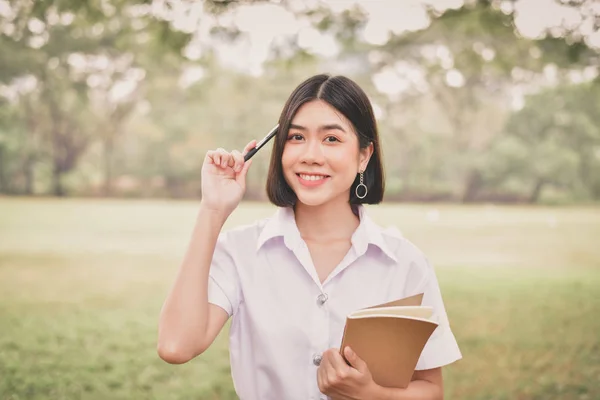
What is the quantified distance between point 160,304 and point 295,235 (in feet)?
18.2

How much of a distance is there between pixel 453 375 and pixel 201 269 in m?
3.36

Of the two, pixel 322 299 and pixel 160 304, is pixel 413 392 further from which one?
pixel 160 304

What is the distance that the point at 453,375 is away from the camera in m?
4.45

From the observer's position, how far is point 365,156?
1736mm

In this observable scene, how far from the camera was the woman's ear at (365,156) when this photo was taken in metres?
1.72

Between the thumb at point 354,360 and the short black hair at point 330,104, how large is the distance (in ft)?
1.52

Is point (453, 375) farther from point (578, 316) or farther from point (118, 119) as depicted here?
point (118, 119)

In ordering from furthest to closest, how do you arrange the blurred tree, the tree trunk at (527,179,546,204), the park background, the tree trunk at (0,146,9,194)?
1. the tree trunk at (527,179,546,204)
2. the tree trunk at (0,146,9,194)
3. the blurred tree
4. the park background

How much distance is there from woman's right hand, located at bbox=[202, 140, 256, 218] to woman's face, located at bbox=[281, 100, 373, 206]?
123mm

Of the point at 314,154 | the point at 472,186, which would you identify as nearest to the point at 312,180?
the point at 314,154

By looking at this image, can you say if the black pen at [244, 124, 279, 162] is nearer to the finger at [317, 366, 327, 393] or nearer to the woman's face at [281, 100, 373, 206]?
the woman's face at [281, 100, 373, 206]

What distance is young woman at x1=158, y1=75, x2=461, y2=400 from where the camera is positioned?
157 cm

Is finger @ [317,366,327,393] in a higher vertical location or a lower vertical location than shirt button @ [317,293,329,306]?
lower

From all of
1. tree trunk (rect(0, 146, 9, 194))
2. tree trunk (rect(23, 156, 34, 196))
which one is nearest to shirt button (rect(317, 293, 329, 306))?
tree trunk (rect(0, 146, 9, 194))
